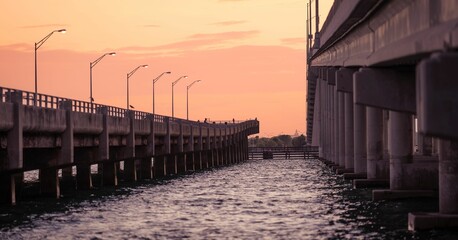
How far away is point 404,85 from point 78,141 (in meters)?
34.8

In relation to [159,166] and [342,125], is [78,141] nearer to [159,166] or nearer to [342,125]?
[342,125]

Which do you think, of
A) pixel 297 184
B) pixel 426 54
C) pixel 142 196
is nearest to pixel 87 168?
pixel 142 196

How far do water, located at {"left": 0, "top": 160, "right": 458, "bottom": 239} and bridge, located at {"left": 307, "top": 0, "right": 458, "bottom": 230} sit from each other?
2381 millimetres

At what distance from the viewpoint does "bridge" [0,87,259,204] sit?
50.2m

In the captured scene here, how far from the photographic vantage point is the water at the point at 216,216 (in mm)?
37875

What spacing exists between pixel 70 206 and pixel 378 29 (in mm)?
24052

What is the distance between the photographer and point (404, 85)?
35.3 m

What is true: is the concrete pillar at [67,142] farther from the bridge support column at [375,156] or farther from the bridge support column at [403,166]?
the bridge support column at [375,156]

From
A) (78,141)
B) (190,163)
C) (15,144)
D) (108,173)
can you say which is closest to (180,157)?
(190,163)

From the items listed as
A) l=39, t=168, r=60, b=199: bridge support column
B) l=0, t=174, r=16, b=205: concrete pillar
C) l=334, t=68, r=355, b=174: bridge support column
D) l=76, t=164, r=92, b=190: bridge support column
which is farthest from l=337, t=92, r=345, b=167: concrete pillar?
l=0, t=174, r=16, b=205: concrete pillar

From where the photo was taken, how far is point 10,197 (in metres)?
54.6

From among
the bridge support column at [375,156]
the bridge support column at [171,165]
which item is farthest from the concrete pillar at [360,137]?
the bridge support column at [171,165]

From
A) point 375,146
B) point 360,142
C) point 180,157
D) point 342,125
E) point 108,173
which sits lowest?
point 108,173

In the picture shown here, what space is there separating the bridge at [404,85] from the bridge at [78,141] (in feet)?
55.0
